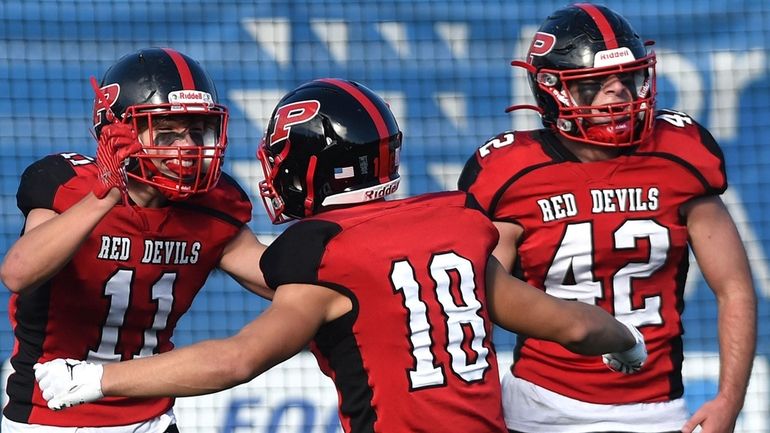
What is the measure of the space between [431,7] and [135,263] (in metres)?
2.82

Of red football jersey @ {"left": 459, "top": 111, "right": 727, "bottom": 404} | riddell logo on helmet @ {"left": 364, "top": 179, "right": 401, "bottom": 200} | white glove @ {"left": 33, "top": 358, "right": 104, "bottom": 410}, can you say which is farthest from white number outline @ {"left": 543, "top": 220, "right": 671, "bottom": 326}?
white glove @ {"left": 33, "top": 358, "right": 104, "bottom": 410}

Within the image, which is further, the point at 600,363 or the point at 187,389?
the point at 600,363

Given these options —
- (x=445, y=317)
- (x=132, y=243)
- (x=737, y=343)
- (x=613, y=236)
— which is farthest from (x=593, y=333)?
(x=132, y=243)

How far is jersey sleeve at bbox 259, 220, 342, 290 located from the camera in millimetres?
2609

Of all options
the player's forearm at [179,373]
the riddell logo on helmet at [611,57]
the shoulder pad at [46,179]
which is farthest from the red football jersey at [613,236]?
the player's forearm at [179,373]

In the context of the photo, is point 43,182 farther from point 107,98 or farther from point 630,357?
point 630,357

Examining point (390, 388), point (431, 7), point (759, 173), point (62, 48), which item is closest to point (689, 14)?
point (759, 173)

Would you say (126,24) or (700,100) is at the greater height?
(126,24)

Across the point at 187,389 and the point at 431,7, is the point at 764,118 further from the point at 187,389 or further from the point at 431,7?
the point at 187,389

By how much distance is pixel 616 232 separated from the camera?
11.6ft

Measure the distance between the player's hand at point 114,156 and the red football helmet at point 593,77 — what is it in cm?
122

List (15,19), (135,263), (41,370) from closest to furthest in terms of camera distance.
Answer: (41,370), (135,263), (15,19)

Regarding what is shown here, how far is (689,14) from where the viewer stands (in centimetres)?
595

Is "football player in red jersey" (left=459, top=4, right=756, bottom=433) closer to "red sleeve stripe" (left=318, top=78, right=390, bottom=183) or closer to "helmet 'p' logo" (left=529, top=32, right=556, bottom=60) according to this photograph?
"helmet 'p' logo" (left=529, top=32, right=556, bottom=60)
